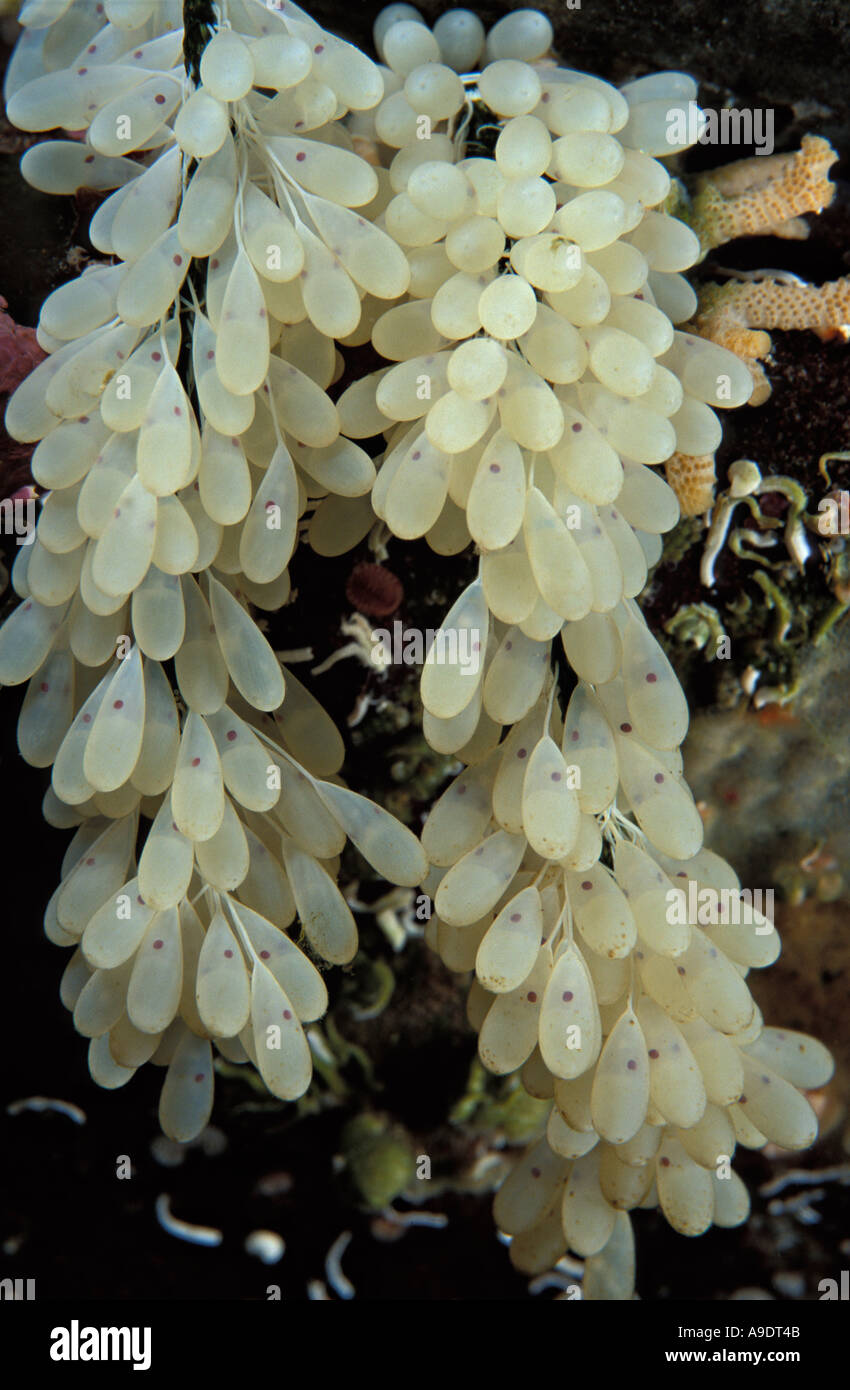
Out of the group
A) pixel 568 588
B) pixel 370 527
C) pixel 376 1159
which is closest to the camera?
pixel 568 588

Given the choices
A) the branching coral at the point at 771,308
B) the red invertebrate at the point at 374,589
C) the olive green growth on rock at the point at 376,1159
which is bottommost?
the olive green growth on rock at the point at 376,1159

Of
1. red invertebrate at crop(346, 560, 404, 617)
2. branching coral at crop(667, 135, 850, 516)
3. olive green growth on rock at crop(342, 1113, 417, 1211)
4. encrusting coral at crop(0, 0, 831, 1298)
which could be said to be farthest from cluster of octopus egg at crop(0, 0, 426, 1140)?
olive green growth on rock at crop(342, 1113, 417, 1211)

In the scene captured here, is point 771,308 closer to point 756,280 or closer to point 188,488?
point 756,280

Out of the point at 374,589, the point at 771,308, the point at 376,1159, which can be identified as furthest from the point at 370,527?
the point at 376,1159

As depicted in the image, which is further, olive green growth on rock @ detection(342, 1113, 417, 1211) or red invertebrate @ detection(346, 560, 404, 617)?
olive green growth on rock @ detection(342, 1113, 417, 1211)

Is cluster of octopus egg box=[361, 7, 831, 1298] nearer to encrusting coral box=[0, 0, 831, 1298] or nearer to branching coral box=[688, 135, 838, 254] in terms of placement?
encrusting coral box=[0, 0, 831, 1298]

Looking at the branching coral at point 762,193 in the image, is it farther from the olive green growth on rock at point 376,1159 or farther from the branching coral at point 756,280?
the olive green growth on rock at point 376,1159

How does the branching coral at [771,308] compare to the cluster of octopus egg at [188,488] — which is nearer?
the cluster of octopus egg at [188,488]

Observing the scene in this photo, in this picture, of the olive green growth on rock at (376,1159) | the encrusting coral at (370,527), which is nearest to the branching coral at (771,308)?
the encrusting coral at (370,527)
